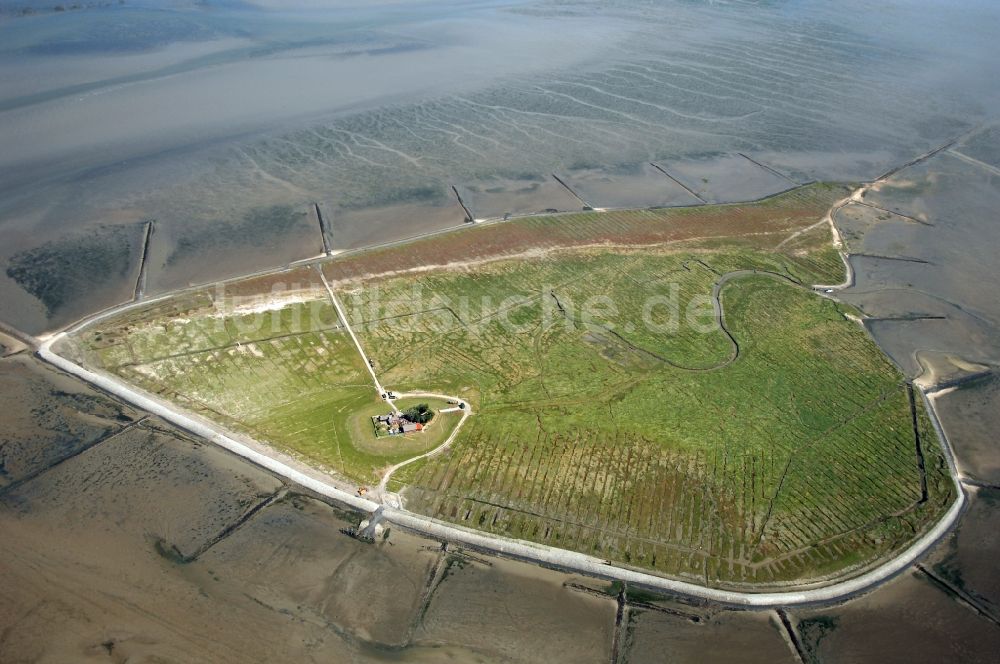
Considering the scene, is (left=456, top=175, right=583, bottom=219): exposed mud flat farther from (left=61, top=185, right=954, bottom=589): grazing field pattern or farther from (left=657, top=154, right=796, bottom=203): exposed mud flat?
(left=657, top=154, right=796, bottom=203): exposed mud flat

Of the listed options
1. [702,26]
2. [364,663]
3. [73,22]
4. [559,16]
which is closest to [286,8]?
[73,22]

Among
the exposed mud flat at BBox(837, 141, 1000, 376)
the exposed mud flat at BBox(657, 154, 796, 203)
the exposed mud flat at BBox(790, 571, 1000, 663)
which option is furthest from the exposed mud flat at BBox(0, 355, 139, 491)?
the exposed mud flat at BBox(657, 154, 796, 203)

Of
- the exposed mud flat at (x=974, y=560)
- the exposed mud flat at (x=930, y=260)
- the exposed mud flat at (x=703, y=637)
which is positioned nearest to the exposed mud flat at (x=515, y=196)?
the exposed mud flat at (x=930, y=260)

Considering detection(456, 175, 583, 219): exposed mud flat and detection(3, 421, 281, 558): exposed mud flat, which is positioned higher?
detection(456, 175, 583, 219): exposed mud flat

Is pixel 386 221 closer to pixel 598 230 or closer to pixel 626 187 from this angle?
pixel 598 230

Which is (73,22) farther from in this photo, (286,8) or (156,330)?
(156,330)
